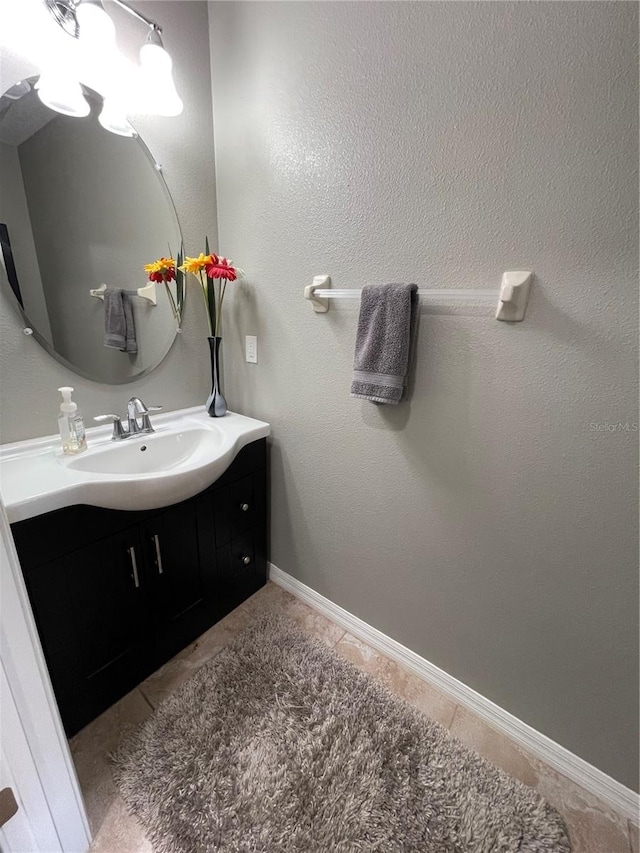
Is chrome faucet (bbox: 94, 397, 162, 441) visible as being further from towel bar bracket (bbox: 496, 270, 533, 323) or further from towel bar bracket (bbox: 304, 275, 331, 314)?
towel bar bracket (bbox: 496, 270, 533, 323)

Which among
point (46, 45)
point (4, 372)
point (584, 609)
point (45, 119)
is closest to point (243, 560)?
point (4, 372)

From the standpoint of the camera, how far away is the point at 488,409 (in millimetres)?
938

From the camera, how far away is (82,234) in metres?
1.13

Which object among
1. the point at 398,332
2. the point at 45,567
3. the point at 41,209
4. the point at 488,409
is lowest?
the point at 45,567

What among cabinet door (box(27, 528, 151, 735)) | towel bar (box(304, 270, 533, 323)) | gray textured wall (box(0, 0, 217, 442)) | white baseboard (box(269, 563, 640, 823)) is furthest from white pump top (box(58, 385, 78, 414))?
white baseboard (box(269, 563, 640, 823))

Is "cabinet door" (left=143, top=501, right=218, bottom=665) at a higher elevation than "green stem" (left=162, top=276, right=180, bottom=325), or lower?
lower

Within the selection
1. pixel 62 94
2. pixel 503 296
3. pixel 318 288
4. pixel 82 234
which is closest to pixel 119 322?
pixel 82 234

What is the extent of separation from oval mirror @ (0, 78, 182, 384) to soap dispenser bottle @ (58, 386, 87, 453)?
0.52ft

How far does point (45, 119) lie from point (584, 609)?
204 cm

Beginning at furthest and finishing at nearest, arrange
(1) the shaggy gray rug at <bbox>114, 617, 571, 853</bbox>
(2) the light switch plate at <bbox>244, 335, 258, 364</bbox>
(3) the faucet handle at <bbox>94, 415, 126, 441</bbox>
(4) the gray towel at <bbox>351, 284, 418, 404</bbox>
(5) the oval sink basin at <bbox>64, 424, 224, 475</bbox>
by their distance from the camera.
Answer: (2) the light switch plate at <bbox>244, 335, 258, 364</bbox>
(3) the faucet handle at <bbox>94, 415, 126, 441</bbox>
(5) the oval sink basin at <bbox>64, 424, 224, 475</bbox>
(4) the gray towel at <bbox>351, 284, 418, 404</bbox>
(1) the shaggy gray rug at <bbox>114, 617, 571, 853</bbox>

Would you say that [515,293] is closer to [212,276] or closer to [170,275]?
[212,276]

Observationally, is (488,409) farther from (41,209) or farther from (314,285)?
(41,209)

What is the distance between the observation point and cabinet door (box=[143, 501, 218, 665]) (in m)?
1.12

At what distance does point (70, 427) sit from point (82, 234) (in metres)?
0.64
